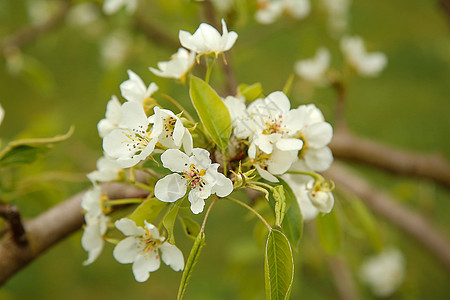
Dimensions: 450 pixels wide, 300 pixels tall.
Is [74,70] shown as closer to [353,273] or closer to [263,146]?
[353,273]

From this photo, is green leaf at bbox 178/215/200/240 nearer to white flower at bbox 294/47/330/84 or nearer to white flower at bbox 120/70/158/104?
white flower at bbox 120/70/158/104

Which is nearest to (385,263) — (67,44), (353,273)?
(353,273)

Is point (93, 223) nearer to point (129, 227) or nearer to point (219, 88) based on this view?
point (129, 227)

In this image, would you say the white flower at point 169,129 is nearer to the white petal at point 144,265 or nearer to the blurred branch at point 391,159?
the white petal at point 144,265

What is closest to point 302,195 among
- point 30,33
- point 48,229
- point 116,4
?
point 48,229

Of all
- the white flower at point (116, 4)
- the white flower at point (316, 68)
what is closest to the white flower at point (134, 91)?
the white flower at point (116, 4)

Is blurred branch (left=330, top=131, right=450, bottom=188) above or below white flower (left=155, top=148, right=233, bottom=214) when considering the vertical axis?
below

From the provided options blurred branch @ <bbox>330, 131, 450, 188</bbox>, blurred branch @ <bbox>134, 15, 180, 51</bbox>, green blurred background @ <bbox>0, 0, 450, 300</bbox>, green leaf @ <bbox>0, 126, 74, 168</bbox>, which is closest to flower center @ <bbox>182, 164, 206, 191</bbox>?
green leaf @ <bbox>0, 126, 74, 168</bbox>
